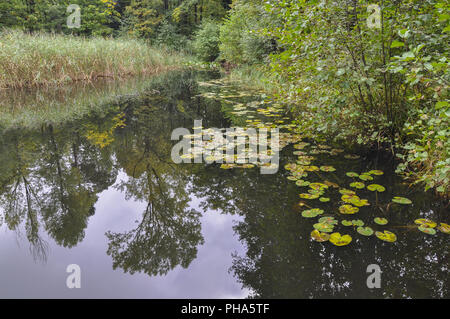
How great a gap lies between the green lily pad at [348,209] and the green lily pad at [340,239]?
1.25 ft

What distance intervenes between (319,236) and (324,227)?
13 cm

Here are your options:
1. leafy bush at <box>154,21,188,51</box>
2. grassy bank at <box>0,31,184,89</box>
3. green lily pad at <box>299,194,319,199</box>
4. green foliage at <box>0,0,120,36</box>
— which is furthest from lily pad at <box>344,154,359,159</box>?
leafy bush at <box>154,21,188,51</box>

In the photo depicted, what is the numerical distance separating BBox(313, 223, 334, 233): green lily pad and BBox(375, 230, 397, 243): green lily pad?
0.35 metres

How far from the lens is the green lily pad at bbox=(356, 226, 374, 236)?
2262mm

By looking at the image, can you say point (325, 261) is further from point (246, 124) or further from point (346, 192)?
point (246, 124)

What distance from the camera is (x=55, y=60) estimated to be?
964 cm

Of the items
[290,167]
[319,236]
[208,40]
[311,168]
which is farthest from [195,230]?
[208,40]

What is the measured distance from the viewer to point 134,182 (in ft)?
11.3

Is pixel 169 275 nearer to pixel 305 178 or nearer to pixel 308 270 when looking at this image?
pixel 308 270

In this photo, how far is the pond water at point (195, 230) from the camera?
1883 millimetres

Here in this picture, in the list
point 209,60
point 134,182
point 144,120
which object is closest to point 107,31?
point 209,60

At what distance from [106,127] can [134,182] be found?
2922 millimetres

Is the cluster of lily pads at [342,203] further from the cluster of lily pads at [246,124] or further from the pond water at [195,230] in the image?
the cluster of lily pads at [246,124]
